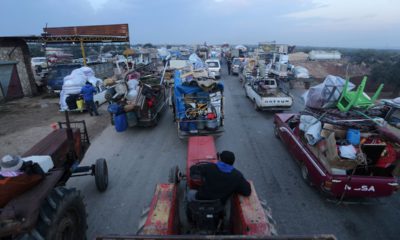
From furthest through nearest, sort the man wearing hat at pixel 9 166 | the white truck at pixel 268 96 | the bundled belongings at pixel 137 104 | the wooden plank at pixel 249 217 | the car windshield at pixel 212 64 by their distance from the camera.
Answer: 1. the car windshield at pixel 212 64
2. the white truck at pixel 268 96
3. the bundled belongings at pixel 137 104
4. the wooden plank at pixel 249 217
5. the man wearing hat at pixel 9 166

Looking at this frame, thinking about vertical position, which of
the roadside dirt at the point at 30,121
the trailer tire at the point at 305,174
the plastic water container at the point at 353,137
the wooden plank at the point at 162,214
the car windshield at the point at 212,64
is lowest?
the roadside dirt at the point at 30,121

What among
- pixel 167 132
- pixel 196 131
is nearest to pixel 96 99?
pixel 167 132

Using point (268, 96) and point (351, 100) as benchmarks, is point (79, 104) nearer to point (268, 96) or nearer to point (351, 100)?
point (268, 96)

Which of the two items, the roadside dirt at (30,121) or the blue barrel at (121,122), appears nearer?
the roadside dirt at (30,121)

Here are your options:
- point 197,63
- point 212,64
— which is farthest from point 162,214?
point 212,64

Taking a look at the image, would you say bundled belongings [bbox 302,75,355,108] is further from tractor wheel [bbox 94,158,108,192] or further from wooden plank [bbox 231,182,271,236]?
tractor wheel [bbox 94,158,108,192]

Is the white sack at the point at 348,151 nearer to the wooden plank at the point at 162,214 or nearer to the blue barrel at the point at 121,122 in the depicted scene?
the wooden plank at the point at 162,214

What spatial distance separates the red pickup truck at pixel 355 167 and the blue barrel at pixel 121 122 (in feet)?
21.7

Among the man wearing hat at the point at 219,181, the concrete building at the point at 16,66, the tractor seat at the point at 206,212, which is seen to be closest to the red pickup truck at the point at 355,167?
the man wearing hat at the point at 219,181

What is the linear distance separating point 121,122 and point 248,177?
5438 mm

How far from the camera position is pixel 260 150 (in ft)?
25.8

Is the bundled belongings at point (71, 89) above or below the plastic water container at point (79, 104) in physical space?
above

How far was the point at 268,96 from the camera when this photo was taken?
12305mm

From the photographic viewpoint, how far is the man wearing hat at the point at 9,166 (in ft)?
9.73
